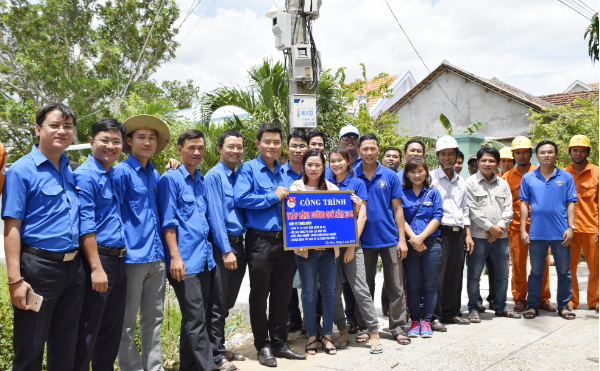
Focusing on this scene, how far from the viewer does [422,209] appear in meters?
5.21

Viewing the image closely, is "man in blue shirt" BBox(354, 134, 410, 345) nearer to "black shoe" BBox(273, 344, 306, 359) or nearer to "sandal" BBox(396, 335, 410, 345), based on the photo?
"sandal" BBox(396, 335, 410, 345)

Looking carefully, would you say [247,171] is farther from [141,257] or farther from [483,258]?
[483,258]

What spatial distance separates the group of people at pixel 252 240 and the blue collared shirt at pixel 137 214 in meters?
0.01

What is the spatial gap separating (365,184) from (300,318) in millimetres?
1789

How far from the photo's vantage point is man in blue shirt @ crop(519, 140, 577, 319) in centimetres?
576

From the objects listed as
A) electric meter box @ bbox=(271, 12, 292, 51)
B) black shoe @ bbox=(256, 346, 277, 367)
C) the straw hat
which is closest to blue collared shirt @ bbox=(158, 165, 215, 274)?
the straw hat

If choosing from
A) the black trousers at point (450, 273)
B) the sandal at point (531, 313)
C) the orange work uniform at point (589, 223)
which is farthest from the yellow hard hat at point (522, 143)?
the sandal at point (531, 313)

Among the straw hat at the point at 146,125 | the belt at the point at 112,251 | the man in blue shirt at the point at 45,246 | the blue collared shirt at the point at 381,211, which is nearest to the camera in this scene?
the man in blue shirt at the point at 45,246

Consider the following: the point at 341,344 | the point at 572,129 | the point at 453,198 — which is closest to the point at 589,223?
the point at 453,198

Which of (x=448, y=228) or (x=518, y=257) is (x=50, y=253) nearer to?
(x=448, y=228)

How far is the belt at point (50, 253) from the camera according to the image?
2895mm

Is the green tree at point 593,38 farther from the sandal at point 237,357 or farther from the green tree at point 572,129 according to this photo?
the sandal at point 237,357

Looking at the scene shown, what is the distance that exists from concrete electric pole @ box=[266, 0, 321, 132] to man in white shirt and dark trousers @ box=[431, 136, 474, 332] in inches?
68.6

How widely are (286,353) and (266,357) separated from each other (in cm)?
24
